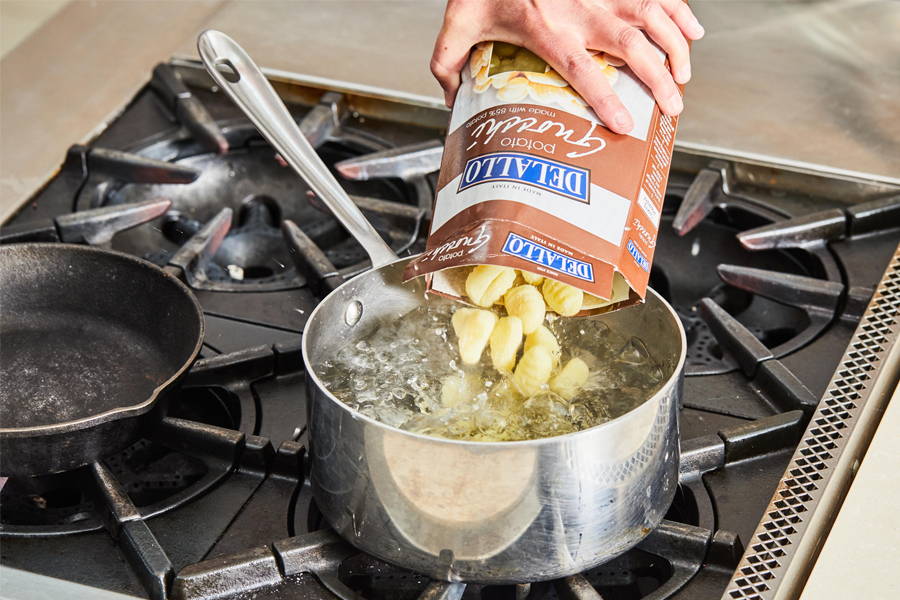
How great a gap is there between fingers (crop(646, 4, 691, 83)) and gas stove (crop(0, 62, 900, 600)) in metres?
0.21

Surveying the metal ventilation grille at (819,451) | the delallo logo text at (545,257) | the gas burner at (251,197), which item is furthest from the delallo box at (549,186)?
the gas burner at (251,197)

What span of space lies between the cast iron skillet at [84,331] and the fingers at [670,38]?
0.36 m

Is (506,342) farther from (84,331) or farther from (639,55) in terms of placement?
(84,331)

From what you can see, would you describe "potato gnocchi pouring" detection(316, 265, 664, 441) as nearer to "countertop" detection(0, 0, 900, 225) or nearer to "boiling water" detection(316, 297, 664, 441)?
"boiling water" detection(316, 297, 664, 441)

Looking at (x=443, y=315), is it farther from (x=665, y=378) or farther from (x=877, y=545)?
(x=877, y=545)

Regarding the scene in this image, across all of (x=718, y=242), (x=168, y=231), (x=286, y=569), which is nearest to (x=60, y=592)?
(x=286, y=569)

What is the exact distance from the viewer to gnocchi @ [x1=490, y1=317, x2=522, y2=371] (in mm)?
641

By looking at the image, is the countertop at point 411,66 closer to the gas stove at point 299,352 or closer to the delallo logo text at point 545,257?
the gas stove at point 299,352

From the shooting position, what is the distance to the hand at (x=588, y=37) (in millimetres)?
656

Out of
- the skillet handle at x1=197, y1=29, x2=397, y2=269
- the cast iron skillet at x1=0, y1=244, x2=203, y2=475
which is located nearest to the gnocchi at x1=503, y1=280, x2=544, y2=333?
the skillet handle at x1=197, y1=29, x2=397, y2=269

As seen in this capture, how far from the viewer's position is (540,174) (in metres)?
0.61

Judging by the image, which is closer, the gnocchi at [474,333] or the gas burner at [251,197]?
the gnocchi at [474,333]

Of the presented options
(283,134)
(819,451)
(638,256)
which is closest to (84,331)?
(283,134)

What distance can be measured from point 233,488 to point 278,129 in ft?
0.80
